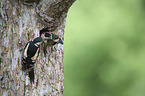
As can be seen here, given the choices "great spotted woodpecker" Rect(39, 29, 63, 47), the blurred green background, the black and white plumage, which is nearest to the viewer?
the black and white plumage

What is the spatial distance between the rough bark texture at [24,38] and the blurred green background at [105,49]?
593 centimetres

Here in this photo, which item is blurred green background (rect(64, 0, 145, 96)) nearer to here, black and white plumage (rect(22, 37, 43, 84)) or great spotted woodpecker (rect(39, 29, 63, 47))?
great spotted woodpecker (rect(39, 29, 63, 47))

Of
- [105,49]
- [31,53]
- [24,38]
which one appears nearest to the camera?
[31,53]

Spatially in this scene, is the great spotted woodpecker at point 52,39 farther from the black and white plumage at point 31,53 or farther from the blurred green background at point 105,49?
the blurred green background at point 105,49

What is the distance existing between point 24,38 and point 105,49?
7234mm

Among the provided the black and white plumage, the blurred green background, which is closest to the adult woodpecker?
the black and white plumage

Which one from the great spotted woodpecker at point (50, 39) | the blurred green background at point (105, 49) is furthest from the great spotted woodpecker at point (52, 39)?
the blurred green background at point (105, 49)

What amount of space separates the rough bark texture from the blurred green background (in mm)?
5928

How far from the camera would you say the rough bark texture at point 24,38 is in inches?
86.9

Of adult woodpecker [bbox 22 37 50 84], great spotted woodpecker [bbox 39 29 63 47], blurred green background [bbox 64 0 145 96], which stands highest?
blurred green background [bbox 64 0 145 96]

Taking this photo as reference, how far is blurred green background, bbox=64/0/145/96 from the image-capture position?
8.69 meters

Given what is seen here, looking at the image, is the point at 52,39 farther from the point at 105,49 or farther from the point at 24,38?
the point at 105,49

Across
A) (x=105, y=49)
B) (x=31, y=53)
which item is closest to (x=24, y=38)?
(x=31, y=53)

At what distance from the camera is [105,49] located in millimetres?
9344
